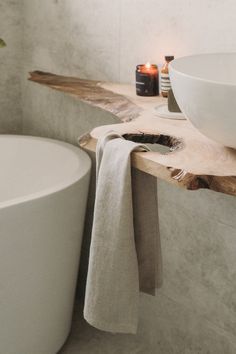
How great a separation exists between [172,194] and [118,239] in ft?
2.15

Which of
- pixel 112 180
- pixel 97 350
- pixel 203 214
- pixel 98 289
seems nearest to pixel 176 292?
pixel 203 214

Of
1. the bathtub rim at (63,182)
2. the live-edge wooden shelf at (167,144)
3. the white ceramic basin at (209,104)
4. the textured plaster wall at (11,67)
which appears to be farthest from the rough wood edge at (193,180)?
the textured plaster wall at (11,67)

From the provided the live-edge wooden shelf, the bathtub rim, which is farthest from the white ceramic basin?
the bathtub rim

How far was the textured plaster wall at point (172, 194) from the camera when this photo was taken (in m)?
1.73

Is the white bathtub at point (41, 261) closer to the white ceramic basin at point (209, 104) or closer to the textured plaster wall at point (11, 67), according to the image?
the textured plaster wall at point (11, 67)

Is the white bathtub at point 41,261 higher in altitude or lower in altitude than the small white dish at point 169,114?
lower

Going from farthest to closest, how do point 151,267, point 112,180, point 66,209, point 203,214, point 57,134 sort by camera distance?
point 57,134
point 66,209
point 203,214
point 151,267
point 112,180

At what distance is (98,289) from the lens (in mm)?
1335

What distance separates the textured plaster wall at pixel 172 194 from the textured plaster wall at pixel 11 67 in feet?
0.86

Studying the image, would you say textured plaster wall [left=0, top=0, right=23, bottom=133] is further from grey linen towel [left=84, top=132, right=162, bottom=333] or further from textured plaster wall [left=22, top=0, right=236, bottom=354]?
grey linen towel [left=84, top=132, right=162, bottom=333]

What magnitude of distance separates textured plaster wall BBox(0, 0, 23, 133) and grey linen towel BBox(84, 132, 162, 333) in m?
1.52

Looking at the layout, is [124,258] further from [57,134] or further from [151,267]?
[57,134]

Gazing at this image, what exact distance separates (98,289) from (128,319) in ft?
0.40

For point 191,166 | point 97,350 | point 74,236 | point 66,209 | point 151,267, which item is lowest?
point 97,350
